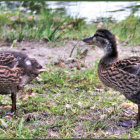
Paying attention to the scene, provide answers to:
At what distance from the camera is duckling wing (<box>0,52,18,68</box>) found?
4.67 meters

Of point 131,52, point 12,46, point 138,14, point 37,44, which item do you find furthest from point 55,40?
point 138,14

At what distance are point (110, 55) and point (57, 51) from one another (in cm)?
274

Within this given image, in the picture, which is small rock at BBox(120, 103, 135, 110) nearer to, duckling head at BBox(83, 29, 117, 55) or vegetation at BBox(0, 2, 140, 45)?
duckling head at BBox(83, 29, 117, 55)

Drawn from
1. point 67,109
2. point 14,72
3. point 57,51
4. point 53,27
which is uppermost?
point 14,72

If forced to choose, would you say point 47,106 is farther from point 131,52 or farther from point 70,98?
point 131,52

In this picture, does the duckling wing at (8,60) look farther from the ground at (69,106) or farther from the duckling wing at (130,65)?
the duckling wing at (130,65)

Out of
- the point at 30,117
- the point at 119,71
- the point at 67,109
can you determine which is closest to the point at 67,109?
the point at 67,109

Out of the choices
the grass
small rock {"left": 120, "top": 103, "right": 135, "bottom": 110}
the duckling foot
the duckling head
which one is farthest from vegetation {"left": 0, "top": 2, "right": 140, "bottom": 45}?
the duckling foot

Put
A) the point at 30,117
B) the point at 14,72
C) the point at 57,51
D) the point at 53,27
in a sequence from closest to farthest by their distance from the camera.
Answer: the point at 30,117 < the point at 14,72 < the point at 57,51 < the point at 53,27

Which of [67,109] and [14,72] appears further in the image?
[67,109]

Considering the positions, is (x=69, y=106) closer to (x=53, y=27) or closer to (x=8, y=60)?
(x=8, y=60)

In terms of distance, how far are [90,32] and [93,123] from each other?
4662 millimetres

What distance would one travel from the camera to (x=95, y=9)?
11.5 m

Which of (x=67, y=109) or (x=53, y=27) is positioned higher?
(x=53, y=27)
